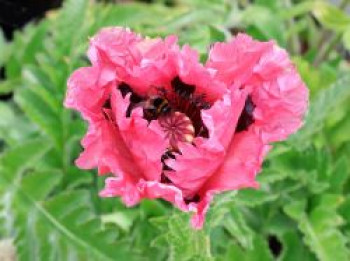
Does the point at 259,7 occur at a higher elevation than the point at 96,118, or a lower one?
lower

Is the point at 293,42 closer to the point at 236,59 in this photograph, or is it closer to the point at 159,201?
the point at 159,201

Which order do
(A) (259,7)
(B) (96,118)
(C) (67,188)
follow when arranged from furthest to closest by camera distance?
(A) (259,7) → (C) (67,188) → (B) (96,118)

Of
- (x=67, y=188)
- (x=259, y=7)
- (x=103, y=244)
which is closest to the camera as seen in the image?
(x=103, y=244)

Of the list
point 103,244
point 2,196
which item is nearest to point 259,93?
point 103,244

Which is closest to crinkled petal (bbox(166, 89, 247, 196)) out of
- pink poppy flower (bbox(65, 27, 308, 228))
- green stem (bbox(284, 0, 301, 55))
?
pink poppy flower (bbox(65, 27, 308, 228))

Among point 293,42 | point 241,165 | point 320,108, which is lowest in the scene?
point 293,42

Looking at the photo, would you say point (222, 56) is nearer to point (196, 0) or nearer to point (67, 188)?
point (67, 188)

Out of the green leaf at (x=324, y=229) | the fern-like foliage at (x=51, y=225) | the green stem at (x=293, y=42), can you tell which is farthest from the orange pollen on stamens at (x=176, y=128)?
the green stem at (x=293, y=42)

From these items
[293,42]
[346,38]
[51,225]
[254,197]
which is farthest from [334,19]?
[51,225]
